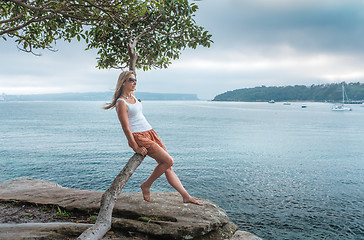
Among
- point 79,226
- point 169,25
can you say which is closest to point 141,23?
point 169,25

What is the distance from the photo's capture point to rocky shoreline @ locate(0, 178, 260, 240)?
5.68 m

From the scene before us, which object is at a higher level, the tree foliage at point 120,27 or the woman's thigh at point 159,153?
the tree foliage at point 120,27

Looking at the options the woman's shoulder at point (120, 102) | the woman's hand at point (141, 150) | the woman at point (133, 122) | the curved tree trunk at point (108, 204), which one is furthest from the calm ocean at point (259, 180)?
the woman's shoulder at point (120, 102)

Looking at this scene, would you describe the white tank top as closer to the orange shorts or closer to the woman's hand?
the orange shorts

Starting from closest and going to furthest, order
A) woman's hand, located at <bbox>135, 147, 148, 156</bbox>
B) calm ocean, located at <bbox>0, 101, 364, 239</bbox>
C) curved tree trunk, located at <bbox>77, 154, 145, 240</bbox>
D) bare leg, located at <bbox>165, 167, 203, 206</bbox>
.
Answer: curved tree trunk, located at <bbox>77, 154, 145, 240</bbox> < woman's hand, located at <bbox>135, 147, 148, 156</bbox> < bare leg, located at <bbox>165, 167, 203, 206</bbox> < calm ocean, located at <bbox>0, 101, 364, 239</bbox>

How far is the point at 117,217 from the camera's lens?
6.47 m

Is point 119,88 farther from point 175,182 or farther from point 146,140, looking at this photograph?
point 175,182

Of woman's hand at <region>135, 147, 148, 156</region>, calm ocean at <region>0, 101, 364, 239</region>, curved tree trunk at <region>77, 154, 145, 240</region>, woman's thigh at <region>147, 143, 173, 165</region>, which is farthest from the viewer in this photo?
calm ocean at <region>0, 101, 364, 239</region>

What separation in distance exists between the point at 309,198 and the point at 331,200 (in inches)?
39.6

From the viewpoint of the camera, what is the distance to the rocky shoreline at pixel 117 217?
568 cm

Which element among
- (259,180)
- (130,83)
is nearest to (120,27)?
(130,83)

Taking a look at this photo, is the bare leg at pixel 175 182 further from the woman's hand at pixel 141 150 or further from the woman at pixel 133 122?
the woman's hand at pixel 141 150

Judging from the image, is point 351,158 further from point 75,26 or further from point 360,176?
point 75,26

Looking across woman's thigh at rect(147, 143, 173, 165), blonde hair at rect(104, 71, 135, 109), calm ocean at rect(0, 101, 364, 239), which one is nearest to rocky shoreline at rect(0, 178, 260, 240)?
woman's thigh at rect(147, 143, 173, 165)
